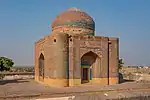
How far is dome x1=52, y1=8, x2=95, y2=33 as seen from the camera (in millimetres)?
18703

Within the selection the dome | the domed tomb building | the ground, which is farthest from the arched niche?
the ground

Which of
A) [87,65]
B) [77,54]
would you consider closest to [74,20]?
[77,54]

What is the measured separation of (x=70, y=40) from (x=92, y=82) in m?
4.12

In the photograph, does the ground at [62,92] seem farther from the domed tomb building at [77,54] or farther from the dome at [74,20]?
the dome at [74,20]

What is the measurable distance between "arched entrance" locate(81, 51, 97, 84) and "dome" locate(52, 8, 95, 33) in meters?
2.81

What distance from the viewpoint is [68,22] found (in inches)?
736

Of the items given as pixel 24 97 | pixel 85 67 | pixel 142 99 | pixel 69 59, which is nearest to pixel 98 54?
pixel 85 67

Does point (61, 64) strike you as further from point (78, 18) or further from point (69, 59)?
point (78, 18)

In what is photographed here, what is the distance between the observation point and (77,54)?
16.5m

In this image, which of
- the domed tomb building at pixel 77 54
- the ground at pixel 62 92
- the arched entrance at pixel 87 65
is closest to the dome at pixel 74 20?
the domed tomb building at pixel 77 54

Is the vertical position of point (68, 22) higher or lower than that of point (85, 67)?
higher

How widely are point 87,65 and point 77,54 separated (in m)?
1.74

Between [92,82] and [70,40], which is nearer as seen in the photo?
[70,40]

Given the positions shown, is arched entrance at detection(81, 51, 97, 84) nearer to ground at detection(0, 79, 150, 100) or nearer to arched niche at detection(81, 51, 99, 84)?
arched niche at detection(81, 51, 99, 84)
